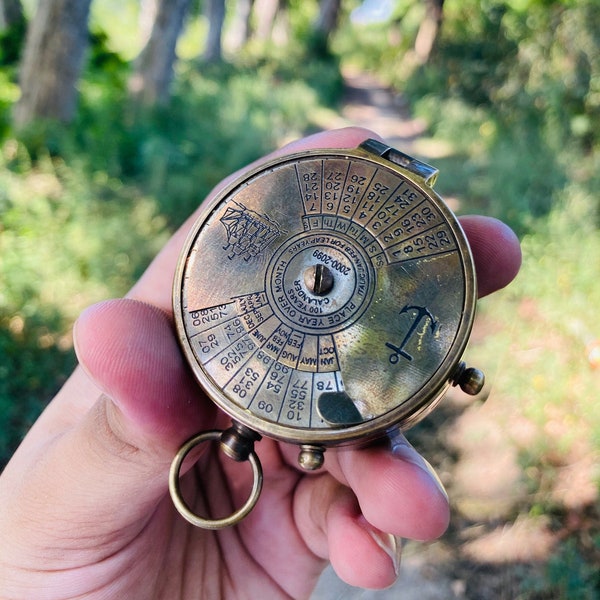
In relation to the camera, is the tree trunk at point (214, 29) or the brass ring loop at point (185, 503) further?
the tree trunk at point (214, 29)

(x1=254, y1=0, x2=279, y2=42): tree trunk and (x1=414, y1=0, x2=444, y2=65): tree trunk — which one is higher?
(x1=414, y1=0, x2=444, y2=65): tree trunk

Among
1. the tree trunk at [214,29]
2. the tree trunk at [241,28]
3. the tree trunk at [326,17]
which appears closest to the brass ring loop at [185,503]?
the tree trunk at [214,29]

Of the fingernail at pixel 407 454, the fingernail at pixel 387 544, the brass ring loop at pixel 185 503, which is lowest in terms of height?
the fingernail at pixel 387 544

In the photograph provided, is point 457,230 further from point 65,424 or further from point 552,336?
point 552,336

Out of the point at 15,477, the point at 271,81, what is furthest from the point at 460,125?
the point at 15,477

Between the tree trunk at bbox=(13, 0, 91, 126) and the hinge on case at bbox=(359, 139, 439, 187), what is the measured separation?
4.69m

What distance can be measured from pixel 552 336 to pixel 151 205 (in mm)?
3618

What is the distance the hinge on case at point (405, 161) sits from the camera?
1563 millimetres

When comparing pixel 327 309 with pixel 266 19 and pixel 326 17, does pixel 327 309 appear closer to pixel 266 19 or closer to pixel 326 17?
pixel 266 19

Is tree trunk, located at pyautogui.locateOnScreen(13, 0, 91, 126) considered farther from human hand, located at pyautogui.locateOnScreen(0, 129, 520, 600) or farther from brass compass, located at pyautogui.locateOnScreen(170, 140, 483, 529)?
brass compass, located at pyautogui.locateOnScreen(170, 140, 483, 529)

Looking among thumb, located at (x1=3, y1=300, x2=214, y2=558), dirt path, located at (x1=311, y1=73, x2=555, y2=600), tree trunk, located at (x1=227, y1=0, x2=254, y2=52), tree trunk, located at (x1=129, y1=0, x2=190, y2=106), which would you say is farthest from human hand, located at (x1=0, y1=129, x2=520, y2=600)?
tree trunk, located at (x1=227, y1=0, x2=254, y2=52)

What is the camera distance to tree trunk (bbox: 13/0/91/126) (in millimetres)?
5035

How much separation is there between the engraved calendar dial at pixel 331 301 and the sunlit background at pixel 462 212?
205cm

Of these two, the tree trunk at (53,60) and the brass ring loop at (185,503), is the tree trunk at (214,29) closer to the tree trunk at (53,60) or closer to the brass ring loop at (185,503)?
the tree trunk at (53,60)
